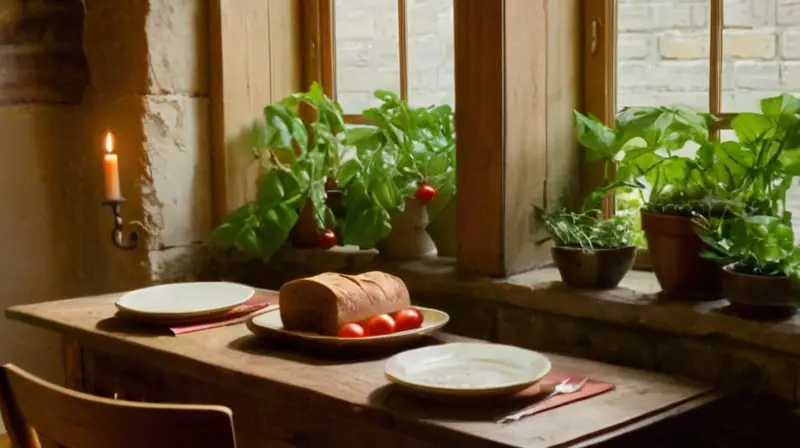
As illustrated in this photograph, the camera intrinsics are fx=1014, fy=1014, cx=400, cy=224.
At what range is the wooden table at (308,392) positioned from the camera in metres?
1.27

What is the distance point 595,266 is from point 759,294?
13.2 inches

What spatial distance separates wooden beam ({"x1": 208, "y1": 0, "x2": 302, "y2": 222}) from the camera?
2.38 metres

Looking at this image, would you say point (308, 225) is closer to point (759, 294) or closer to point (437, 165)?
point (437, 165)

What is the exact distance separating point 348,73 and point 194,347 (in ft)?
3.37

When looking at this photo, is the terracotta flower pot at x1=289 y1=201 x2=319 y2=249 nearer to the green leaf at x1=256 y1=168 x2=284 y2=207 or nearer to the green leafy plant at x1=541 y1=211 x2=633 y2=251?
the green leaf at x1=256 y1=168 x2=284 y2=207

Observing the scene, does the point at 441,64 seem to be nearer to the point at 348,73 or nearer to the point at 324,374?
the point at 348,73

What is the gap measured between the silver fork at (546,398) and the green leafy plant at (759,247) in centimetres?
32

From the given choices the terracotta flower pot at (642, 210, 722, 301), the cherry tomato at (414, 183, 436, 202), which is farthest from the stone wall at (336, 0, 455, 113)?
the terracotta flower pot at (642, 210, 722, 301)

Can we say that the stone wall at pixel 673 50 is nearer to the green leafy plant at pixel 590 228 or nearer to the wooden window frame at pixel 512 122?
the wooden window frame at pixel 512 122

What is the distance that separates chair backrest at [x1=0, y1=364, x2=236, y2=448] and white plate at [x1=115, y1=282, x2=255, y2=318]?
1.24 ft

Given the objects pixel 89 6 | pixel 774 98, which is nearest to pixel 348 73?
pixel 89 6

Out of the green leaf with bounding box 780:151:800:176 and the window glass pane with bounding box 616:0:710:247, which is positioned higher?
the window glass pane with bounding box 616:0:710:247

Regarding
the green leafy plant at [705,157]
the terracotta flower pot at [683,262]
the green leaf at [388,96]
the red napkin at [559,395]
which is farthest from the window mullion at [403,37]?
the red napkin at [559,395]

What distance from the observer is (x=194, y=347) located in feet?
5.55
